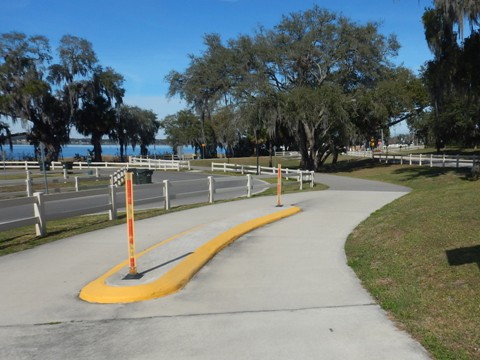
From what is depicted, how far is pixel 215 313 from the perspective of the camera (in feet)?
14.8

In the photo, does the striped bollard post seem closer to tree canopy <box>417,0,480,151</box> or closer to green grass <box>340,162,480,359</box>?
green grass <box>340,162,480,359</box>

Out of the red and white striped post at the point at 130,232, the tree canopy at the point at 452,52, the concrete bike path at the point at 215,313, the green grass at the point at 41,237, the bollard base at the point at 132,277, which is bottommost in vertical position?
the green grass at the point at 41,237

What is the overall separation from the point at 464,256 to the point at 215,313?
3.37 m

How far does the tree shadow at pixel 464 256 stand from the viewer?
17.6 ft

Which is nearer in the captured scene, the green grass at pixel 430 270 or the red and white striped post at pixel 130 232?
the green grass at pixel 430 270

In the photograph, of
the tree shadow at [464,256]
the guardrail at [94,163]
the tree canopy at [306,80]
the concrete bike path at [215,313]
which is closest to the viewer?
the concrete bike path at [215,313]

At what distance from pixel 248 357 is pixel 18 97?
53228 mm

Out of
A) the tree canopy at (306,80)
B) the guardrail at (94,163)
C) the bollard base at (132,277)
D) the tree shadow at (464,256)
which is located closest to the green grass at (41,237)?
the bollard base at (132,277)

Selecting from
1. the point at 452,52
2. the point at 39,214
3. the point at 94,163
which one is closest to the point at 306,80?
the point at 452,52

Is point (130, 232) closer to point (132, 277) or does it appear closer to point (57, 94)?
point (132, 277)

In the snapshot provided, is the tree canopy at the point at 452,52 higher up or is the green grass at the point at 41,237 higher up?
the tree canopy at the point at 452,52

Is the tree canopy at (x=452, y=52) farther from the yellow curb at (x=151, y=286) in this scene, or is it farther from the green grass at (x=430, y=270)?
the yellow curb at (x=151, y=286)

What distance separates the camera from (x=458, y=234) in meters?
6.68

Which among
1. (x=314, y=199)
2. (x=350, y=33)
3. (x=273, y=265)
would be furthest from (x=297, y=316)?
(x=350, y=33)
